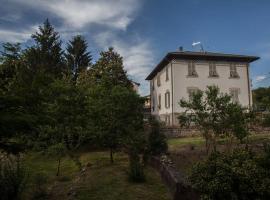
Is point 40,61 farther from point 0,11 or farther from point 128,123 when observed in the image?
point 0,11

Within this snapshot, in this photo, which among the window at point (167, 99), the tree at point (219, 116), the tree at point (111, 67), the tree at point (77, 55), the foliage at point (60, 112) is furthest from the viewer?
the tree at point (77, 55)

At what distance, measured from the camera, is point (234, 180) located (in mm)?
7242

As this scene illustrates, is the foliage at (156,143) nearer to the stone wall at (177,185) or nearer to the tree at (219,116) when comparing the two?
the tree at (219,116)

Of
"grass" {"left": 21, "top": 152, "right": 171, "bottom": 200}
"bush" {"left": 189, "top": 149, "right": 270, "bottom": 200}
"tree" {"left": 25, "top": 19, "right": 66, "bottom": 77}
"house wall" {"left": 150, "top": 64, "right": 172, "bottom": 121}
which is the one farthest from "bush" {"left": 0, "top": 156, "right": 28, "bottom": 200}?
"tree" {"left": 25, "top": 19, "right": 66, "bottom": 77}

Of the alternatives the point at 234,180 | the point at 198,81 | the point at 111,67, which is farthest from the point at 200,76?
the point at 234,180

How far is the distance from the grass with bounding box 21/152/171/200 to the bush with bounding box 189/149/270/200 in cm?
205

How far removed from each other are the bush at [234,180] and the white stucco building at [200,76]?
23.3 metres

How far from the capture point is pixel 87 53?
46.8 meters

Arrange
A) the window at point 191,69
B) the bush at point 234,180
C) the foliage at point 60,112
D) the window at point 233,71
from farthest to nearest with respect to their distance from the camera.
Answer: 1. the window at point 233,71
2. the window at point 191,69
3. the bush at point 234,180
4. the foliage at point 60,112

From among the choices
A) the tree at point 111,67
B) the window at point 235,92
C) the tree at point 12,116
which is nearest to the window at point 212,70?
the window at point 235,92

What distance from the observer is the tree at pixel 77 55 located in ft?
150

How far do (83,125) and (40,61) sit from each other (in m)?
29.1

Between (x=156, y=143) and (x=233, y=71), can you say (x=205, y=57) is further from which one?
(x=156, y=143)

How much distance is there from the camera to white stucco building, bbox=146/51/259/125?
3130cm
